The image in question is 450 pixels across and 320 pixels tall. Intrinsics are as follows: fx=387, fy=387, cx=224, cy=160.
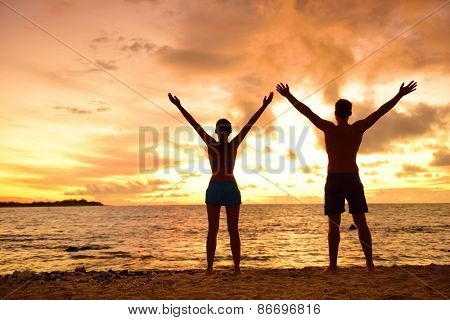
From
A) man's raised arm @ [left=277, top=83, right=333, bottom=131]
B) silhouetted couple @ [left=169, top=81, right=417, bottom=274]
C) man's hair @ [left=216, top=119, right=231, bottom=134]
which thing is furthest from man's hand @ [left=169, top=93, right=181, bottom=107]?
man's raised arm @ [left=277, top=83, right=333, bottom=131]

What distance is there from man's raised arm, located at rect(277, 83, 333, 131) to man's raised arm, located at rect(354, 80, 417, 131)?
0.56 m

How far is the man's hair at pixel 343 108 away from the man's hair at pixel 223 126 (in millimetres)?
1817

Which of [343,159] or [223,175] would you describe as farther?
[223,175]

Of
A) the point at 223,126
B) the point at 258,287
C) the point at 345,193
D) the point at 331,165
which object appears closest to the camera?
the point at 258,287

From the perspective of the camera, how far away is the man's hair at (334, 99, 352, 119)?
6.40 meters

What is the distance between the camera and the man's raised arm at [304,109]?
248 inches

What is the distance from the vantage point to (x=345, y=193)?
6270 mm

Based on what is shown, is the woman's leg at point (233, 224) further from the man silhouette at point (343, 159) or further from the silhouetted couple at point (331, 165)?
the man silhouette at point (343, 159)

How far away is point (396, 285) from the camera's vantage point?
596 centimetres

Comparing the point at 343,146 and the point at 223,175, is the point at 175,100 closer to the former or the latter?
the point at 223,175

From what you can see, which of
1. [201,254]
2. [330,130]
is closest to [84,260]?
[201,254]

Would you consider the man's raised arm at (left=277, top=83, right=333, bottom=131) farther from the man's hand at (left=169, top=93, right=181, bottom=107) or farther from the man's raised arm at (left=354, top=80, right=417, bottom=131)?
the man's hand at (left=169, top=93, right=181, bottom=107)

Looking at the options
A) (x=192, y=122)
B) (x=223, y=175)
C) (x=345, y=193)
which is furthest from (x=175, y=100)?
(x=345, y=193)

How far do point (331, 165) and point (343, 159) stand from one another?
0.71ft
